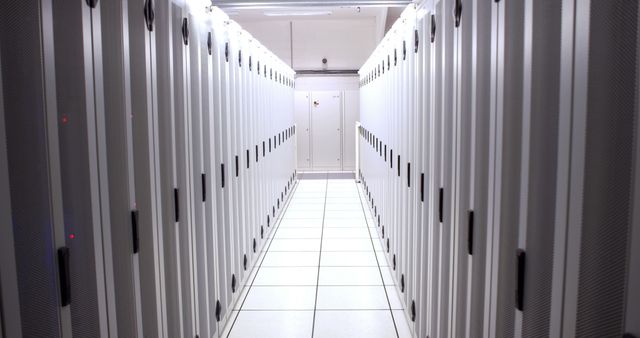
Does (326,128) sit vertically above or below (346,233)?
above

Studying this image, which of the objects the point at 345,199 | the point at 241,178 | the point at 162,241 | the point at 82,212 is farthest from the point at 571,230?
Answer: the point at 345,199

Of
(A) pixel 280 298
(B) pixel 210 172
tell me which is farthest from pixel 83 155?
(A) pixel 280 298

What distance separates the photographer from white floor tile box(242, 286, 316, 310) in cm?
416

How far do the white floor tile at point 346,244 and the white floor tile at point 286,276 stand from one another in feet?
2.58

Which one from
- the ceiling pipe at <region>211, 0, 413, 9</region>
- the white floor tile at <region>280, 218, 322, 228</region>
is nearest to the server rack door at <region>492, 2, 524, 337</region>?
the ceiling pipe at <region>211, 0, 413, 9</region>

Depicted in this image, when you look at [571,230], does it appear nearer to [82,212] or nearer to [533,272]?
[533,272]

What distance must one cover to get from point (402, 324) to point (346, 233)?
2.83 meters

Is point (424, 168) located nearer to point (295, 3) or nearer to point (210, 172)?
point (210, 172)

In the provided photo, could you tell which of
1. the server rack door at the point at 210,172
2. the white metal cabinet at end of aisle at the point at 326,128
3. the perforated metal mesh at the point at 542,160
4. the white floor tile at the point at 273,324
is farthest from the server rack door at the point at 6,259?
the white metal cabinet at end of aisle at the point at 326,128

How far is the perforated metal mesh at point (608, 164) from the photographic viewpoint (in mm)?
946

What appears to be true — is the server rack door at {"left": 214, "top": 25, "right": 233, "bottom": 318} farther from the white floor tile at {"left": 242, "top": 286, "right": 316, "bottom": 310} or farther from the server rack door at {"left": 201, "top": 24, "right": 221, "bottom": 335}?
the white floor tile at {"left": 242, "top": 286, "right": 316, "bottom": 310}

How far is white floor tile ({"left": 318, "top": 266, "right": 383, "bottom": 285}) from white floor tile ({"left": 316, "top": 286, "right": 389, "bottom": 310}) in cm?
13

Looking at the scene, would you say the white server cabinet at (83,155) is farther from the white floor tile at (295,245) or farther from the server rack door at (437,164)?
the white floor tile at (295,245)

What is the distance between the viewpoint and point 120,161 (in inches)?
72.9
